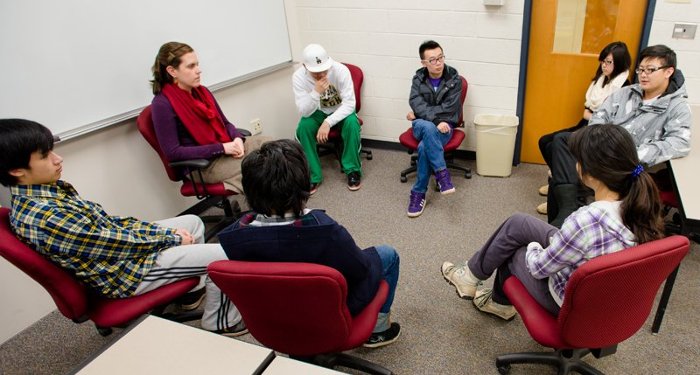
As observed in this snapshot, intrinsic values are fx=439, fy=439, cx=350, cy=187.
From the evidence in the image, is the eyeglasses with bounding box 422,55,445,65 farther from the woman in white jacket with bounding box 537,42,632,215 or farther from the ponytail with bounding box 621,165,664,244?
the ponytail with bounding box 621,165,664,244

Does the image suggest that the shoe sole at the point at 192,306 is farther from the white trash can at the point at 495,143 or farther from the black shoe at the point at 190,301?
the white trash can at the point at 495,143

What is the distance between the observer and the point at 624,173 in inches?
53.9

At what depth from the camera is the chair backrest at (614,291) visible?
1.15 m

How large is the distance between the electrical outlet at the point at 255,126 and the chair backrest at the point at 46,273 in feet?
6.98

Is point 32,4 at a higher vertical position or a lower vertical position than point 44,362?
higher

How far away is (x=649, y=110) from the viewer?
2.33 meters

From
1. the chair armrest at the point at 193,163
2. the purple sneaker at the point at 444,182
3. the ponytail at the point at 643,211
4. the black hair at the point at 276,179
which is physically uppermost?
the black hair at the point at 276,179

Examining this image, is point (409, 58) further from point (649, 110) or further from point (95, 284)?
point (95, 284)

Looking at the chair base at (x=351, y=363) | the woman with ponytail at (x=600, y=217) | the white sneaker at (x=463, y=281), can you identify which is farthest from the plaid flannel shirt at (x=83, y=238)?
the woman with ponytail at (x=600, y=217)

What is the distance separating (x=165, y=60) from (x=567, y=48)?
2695 mm

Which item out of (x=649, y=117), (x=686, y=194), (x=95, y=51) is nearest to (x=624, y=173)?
(x=686, y=194)

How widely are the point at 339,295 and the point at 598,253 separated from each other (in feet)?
2.67

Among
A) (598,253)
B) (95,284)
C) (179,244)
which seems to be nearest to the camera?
(598,253)

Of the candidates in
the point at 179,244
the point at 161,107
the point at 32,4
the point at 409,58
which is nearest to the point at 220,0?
the point at 161,107
